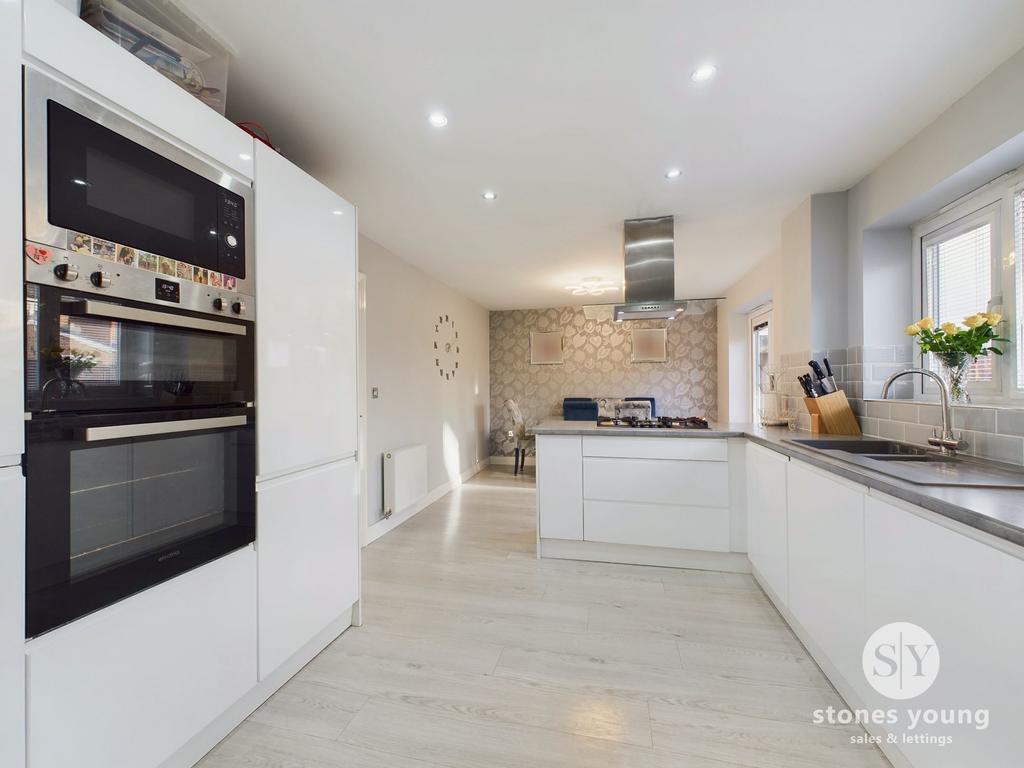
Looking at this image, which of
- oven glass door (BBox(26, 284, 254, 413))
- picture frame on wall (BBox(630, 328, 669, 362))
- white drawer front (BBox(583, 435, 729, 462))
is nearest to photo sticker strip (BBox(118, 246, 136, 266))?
oven glass door (BBox(26, 284, 254, 413))

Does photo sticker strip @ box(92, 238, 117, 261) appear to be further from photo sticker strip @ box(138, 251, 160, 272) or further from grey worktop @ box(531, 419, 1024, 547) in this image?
grey worktop @ box(531, 419, 1024, 547)

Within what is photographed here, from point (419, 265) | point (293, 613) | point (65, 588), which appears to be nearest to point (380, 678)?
point (293, 613)

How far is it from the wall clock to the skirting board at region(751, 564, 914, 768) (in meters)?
3.55

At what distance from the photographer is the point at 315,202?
175 centimetres

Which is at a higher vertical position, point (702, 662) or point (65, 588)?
point (65, 588)

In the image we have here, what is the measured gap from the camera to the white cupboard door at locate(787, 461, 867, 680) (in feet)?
4.57

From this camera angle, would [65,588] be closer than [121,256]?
Yes

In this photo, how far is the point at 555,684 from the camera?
163cm

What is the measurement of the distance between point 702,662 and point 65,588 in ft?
6.84

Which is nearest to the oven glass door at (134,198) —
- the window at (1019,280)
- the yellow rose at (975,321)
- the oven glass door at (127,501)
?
the oven glass door at (127,501)

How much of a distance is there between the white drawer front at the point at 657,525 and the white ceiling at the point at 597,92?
2.00 metres

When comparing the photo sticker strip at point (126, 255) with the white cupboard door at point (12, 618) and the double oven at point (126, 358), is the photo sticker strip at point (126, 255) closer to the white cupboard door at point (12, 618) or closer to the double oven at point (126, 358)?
the double oven at point (126, 358)

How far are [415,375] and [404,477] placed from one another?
1.04 m

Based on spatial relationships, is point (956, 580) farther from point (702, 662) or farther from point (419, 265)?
point (419, 265)
